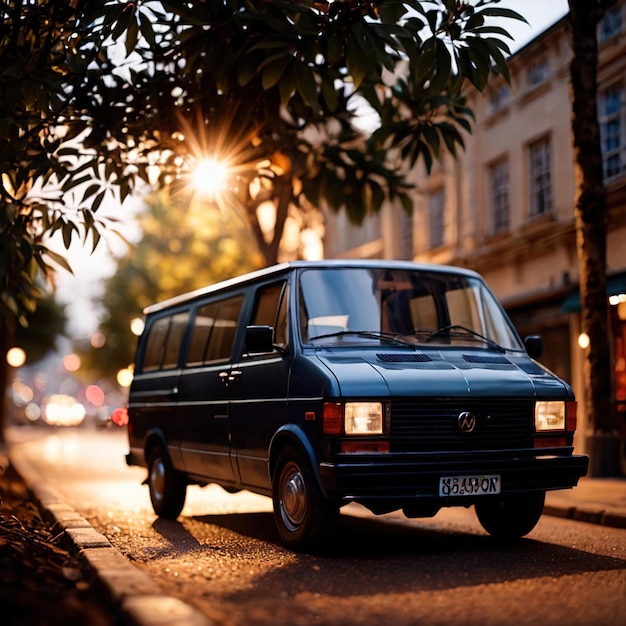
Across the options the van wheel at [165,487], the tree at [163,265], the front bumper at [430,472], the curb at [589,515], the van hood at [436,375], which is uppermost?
the tree at [163,265]

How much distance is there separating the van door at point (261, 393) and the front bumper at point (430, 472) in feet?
3.21

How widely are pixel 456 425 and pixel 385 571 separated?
1.17m

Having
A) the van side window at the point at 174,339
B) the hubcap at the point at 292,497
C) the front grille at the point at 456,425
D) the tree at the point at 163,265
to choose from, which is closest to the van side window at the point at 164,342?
the van side window at the point at 174,339

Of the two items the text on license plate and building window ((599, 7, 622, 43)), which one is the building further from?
the text on license plate

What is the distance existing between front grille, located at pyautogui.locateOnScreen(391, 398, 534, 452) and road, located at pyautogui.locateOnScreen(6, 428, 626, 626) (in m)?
0.77

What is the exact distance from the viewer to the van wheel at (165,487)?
11086mm

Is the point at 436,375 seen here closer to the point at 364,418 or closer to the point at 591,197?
the point at 364,418

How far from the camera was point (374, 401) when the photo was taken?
7.54m

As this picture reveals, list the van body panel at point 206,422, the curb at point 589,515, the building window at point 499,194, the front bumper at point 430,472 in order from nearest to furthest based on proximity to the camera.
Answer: the front bumper at point 430,472 < the van body panel at point 206,422 < the curb at point 589,515 < the building window at point 499,194

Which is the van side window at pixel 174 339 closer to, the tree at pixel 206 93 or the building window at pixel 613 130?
the tree at pixel 206 93

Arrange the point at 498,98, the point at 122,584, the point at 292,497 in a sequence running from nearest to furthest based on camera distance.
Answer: the point at 122,584, the point at 292,497, the point at 498,98

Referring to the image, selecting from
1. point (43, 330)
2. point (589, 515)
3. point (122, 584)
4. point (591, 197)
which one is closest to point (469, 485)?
point (122, 584)

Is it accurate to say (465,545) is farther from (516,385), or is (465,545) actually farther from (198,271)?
(198,271)

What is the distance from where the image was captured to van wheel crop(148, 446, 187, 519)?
11.1m
